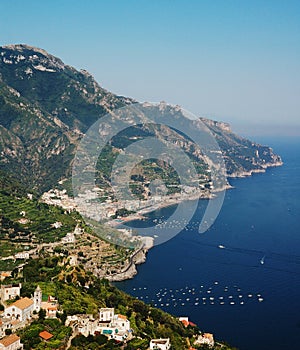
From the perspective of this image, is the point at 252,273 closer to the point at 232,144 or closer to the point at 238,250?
the point at 238,250

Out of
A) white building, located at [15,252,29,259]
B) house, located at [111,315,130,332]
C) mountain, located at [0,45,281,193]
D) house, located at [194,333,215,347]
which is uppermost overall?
mountain, located at [0,45,281,193]

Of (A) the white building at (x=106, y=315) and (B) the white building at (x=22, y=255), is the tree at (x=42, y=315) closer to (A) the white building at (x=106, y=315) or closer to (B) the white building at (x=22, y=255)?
(A) the white building at (x=106, y=315)

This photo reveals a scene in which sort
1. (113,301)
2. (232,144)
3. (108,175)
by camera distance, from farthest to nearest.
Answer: (232,144) → (108,175) → (113,301)

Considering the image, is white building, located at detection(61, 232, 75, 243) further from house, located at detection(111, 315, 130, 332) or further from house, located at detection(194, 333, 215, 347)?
house, located at detection(111, 315, 130, 332)

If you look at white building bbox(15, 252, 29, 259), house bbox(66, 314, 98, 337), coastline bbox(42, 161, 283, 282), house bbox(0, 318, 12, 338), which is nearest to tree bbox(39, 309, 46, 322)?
house bbox(66, 314, 98, 337)

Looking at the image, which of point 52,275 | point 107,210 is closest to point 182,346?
point 52,275

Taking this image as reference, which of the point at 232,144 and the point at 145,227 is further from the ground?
the point at 232,144
